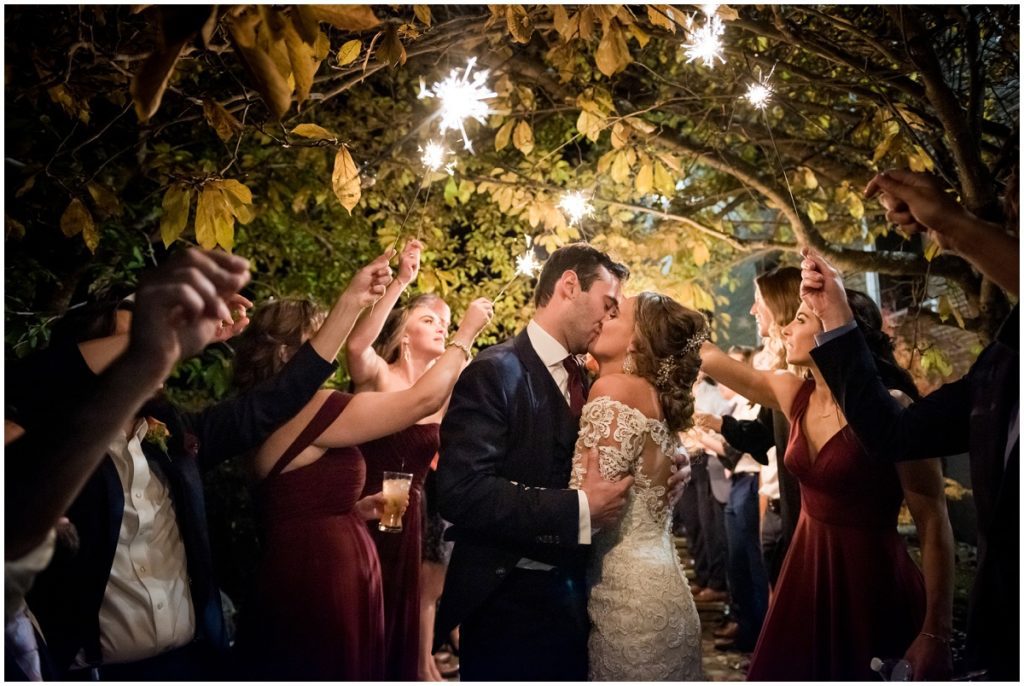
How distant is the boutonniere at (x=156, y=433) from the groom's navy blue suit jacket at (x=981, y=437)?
2.41m

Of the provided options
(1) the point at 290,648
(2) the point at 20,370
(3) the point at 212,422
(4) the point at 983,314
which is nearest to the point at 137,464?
(3) the point at 212,422

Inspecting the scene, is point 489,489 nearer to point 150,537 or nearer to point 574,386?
point 574,386

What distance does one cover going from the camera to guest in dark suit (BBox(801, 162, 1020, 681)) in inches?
72.6

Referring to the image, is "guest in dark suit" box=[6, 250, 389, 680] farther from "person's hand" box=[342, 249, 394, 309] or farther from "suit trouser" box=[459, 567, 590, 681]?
"suit trouser" box=[459, 567, 590, 681]

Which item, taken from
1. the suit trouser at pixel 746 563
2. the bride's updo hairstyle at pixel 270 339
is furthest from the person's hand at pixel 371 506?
the suit trouser at pixel 746 563

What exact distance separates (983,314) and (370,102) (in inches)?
188

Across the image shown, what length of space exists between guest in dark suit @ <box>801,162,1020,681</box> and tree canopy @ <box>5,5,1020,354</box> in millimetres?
791

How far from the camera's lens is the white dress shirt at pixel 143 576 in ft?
8.77

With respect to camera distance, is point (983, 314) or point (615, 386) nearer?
point (615, 386)

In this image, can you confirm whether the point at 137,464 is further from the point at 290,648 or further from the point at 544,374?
the point at 544,374

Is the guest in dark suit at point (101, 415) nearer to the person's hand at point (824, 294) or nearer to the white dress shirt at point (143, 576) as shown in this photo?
the white dress shirt at point (143, 576)

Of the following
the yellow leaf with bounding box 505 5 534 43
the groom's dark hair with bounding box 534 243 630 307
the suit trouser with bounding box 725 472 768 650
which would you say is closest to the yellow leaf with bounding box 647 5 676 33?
the yellow leaf with bounding box 505 5 534 43

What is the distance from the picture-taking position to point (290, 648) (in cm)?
310

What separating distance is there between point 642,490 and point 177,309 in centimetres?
204
